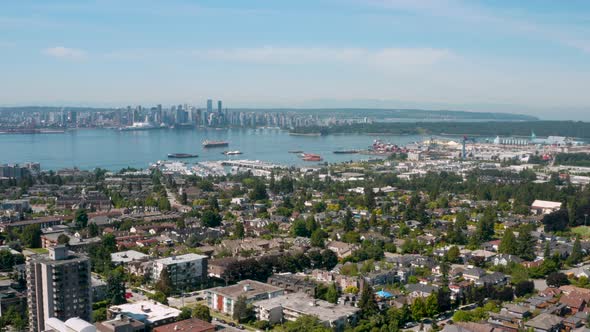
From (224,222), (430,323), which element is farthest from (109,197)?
(430,323)

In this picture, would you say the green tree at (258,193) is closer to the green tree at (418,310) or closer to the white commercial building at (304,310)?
the white commercial building at (304,310)

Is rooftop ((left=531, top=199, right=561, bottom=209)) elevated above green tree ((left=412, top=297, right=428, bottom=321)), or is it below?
above

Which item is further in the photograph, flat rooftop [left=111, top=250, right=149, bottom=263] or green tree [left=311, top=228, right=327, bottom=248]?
green tree [left=311, top=228, right=327, bottom=248]

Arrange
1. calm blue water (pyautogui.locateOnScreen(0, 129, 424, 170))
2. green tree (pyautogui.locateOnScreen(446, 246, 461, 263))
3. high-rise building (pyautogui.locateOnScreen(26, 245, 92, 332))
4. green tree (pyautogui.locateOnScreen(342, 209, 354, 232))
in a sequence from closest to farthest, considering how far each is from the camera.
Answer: high-rise building (pyautogui.locateOnScreen(26, 245, 92, 332)) < green tree (pyautogui.locateOnScreen(446, 246, 461, 263)) < green tree (pyautogui.locateOnScreen(342, 209, 354, 232)) < calm blue water (pyautogui.locateOnScreen(0, 129, 424, 170))

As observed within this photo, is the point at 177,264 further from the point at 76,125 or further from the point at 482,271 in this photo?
the point at 76,125

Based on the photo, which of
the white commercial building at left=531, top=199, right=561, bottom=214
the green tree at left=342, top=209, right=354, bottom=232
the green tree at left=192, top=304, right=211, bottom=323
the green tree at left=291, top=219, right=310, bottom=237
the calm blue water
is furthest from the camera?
the calm blue water

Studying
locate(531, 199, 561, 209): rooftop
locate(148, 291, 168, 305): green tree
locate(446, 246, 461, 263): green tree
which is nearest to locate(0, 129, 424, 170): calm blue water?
locate(531, 199, 561, 209): rooftop

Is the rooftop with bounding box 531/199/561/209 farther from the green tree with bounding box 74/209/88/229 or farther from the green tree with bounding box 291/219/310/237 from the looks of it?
the green tree with bounding box 74/209/88/229

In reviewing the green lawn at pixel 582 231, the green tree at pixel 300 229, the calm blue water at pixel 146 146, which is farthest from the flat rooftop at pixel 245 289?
the calm blue water at pixel 146 146

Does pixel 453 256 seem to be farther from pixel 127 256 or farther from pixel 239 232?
pixel 127 256
